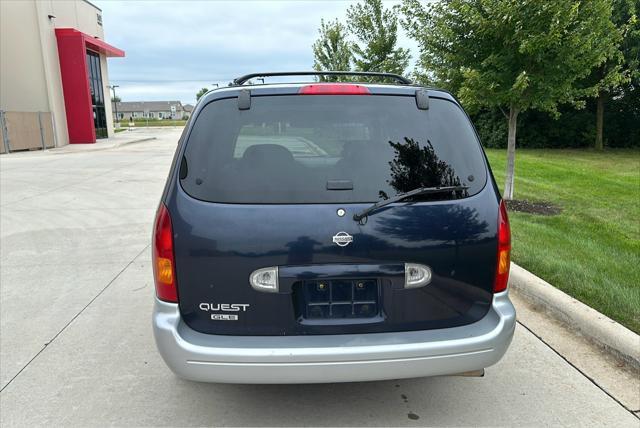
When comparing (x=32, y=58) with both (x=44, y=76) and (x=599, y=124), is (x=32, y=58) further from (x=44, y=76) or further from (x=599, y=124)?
(x=599, y=124)

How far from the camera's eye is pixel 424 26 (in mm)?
8047

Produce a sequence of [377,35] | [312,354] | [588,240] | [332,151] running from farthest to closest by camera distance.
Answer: [377,35], [588,240], [332,151], [312,354]

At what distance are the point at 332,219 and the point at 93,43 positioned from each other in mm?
32293

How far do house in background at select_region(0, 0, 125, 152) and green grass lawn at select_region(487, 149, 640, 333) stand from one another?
23.8 m

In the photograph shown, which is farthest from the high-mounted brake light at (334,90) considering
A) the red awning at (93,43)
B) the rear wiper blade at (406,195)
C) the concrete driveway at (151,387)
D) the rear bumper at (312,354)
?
the red awning at (93,43)

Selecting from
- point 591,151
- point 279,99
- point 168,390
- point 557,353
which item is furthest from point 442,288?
point 591,151

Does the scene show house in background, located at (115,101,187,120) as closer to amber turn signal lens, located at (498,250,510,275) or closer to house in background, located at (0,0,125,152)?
house in background, located at (0,0,125,152)

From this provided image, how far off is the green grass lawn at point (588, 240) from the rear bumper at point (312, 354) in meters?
1.95

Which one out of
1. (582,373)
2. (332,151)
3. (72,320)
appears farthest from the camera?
(72,320)

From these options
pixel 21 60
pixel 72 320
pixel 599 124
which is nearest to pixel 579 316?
pixel 72 320

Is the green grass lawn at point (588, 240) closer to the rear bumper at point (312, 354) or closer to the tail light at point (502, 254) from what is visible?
the tail light at point (502, 254)

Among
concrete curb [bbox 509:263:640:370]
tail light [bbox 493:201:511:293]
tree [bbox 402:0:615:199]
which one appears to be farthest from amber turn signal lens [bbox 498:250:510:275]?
tree [bbox 402:0:615:199]

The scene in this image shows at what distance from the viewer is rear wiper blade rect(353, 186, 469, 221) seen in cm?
231

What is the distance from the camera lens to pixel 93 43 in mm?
29609
